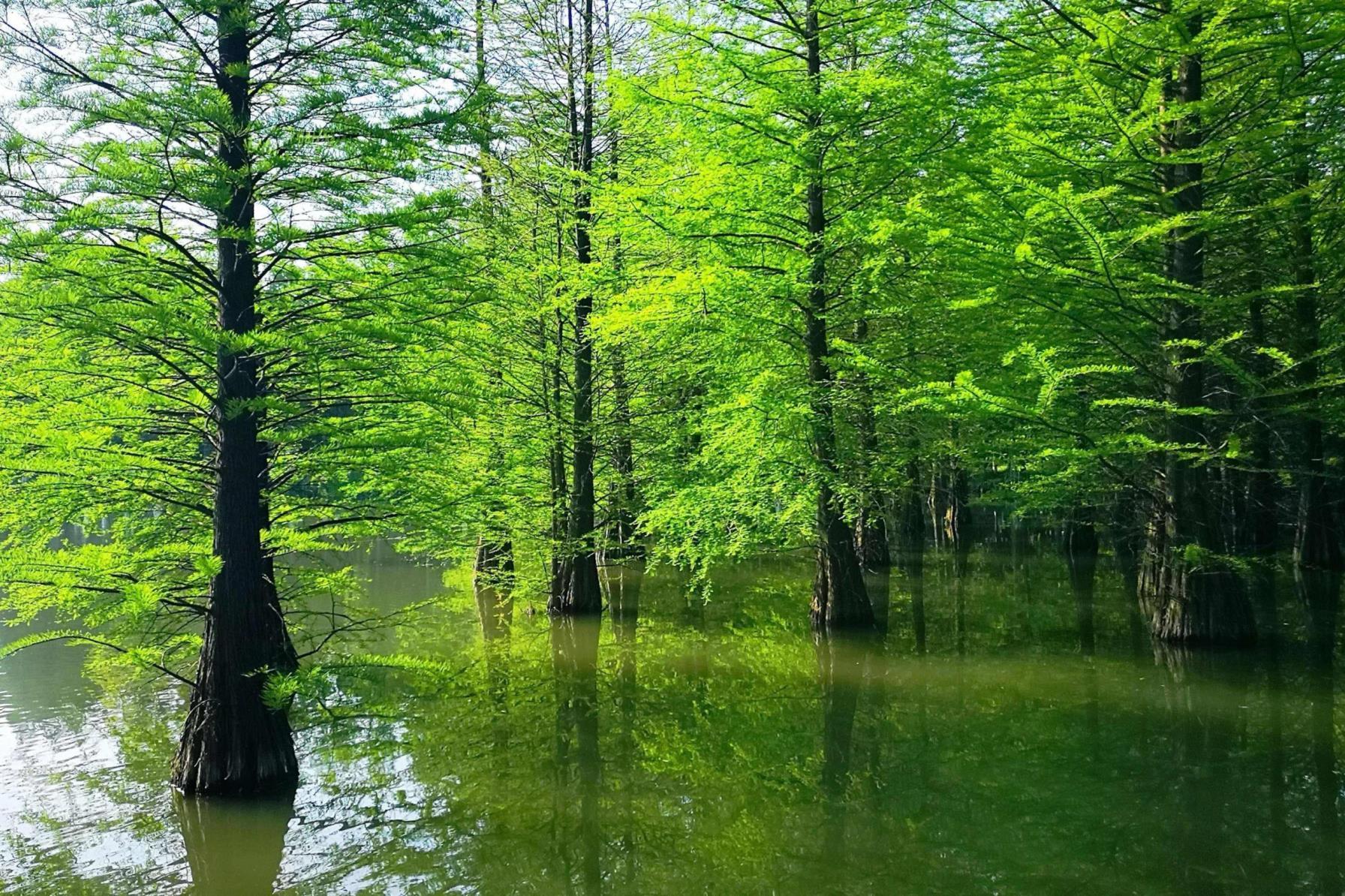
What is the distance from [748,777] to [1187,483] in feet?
24.8

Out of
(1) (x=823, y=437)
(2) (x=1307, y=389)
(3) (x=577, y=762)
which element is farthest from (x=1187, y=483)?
(3) (x=577, y=762)

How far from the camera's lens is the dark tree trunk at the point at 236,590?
23.0 ft

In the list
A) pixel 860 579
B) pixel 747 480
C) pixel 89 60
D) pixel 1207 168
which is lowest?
pixel 860 579

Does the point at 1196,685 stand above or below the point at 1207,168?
below

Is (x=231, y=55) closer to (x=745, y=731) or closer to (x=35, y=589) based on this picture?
(x=35, y=589)

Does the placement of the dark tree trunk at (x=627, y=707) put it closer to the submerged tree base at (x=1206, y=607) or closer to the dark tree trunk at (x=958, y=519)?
the submerged tree base at (x=1206, y=607)

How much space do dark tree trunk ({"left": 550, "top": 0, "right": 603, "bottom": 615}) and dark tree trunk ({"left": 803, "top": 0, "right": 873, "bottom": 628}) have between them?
182 inches

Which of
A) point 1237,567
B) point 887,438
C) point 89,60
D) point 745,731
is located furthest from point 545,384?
point 1237,567

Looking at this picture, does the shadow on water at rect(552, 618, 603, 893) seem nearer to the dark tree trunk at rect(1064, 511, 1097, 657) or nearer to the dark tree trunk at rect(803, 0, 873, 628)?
the dark tree trunk at rect(803, 0, 873, 628)

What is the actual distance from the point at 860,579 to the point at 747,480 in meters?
2.47

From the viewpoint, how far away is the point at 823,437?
41.0ft

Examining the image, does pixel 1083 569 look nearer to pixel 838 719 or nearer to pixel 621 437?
pixel 621 437

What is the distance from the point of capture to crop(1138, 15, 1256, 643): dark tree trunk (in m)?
10.5

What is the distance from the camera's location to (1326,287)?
41.9 ft
